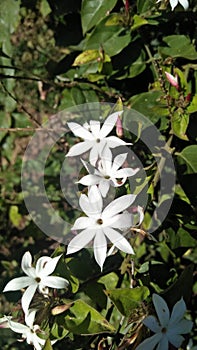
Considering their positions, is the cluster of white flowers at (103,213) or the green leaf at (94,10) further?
the green leaf at (94,10)

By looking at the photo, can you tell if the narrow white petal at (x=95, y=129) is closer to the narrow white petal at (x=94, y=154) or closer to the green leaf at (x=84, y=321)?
the narrow white petal at (x=94, y=154)

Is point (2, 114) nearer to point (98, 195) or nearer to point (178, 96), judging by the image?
point (178, 96)

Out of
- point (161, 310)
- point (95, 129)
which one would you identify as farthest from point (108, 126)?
point (161, 310)

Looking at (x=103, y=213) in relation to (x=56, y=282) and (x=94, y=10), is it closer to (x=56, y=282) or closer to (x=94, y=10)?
(x=56, y=282)

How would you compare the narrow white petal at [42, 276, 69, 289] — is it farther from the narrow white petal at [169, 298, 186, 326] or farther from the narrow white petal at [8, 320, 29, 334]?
the narrow white petal at [169, 298, 186, 326]

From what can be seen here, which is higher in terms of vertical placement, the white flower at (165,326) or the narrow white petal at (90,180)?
the narrow white petal at (90,180)

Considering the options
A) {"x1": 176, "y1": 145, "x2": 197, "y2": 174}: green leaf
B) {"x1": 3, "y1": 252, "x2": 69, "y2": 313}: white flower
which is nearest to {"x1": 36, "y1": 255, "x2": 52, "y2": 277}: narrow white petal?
{"x1": 3, "y1": 252, "x2": 69, "y2": 313}: white flower

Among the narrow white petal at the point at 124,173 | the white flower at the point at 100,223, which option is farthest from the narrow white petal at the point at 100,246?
the narrow white petal at the point at 124,173
